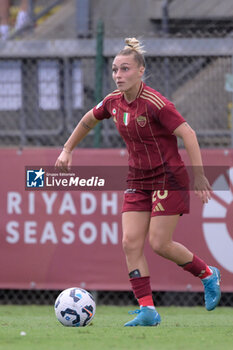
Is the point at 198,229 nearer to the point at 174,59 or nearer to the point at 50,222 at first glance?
the point at 50,222

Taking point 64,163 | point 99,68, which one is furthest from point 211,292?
point 99,68

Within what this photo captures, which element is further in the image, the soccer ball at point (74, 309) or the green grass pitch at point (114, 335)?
the soccer ball at point (74, 309)

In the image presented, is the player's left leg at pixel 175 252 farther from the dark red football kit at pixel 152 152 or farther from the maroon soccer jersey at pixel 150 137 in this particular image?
the maroon soccer jersey at pixel 150 137

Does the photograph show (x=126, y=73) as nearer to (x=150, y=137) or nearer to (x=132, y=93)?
(x=132, y=93)

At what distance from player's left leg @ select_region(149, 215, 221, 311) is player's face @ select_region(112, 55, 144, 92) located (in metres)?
1.05

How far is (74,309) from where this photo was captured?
6.44m

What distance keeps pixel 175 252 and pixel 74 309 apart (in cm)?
91

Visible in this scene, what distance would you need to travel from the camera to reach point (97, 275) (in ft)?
30.8

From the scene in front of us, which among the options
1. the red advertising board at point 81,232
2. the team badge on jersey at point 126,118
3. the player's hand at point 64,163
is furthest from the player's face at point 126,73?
the red advertising board at point 81,232

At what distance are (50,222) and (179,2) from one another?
6776mm

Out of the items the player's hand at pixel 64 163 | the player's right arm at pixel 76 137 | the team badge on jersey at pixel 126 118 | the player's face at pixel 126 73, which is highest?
the player's face at pixel 126 73

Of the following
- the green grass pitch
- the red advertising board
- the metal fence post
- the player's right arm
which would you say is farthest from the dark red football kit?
the metal fence post

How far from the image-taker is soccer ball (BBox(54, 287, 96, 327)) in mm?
6449

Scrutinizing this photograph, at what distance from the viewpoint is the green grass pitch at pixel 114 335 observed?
5188mm
